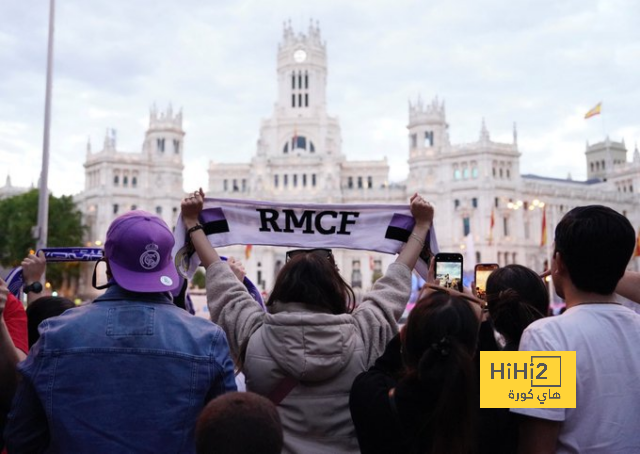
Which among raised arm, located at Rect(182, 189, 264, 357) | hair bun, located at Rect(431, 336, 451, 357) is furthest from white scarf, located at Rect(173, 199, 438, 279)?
hair bun, located at Rect(431, 336, 451, 357)

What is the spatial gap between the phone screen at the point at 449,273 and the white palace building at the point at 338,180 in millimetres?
67635

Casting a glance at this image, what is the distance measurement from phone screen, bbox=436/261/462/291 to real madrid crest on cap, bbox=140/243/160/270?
2432 millimetres

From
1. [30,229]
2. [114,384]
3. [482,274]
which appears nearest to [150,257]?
[114,384]

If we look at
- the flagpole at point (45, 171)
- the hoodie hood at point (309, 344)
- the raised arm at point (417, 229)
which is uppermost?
the flagpole at point (45, 171)

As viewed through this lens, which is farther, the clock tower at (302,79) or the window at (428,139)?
the clock tower at (302,79)

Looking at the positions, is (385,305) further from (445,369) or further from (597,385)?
(597,385)

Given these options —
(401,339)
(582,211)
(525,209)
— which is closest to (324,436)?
(401,339)

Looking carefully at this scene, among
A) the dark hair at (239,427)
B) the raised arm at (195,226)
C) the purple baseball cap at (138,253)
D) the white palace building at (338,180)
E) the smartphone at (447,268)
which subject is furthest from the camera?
the white palace building at (338,180)

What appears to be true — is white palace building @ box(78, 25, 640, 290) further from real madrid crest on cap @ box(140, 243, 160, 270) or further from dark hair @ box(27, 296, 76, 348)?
real madrid crest on cap @ box(140, 243, 160, 270)

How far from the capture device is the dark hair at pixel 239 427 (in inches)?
121

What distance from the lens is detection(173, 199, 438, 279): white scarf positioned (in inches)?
244

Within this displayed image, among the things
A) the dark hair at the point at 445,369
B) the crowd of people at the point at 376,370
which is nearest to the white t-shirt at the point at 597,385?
the crowd of people at the point at 376,370

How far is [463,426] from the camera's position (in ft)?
11.6

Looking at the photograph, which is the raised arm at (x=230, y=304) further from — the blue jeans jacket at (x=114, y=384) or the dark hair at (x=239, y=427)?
the dark hair at (x=239, y=427)
